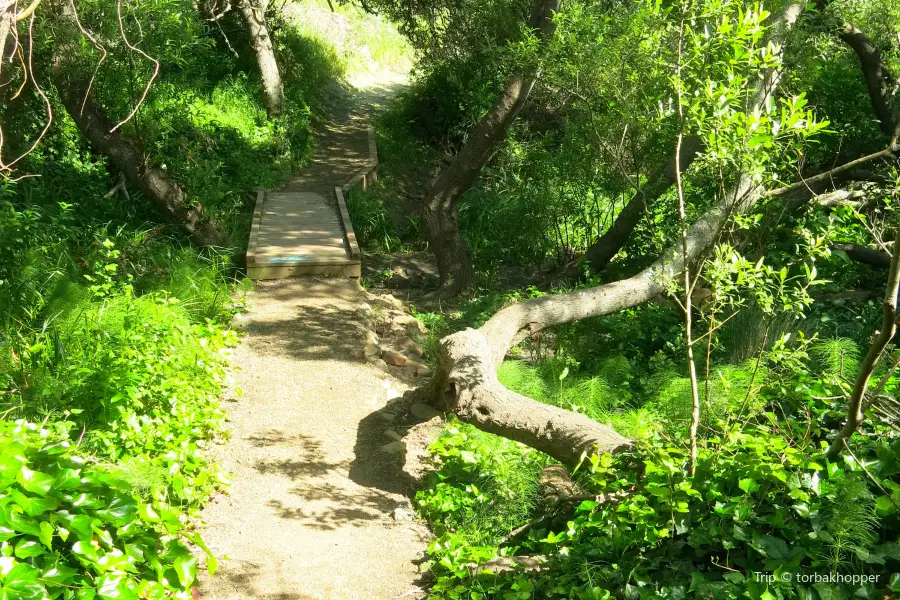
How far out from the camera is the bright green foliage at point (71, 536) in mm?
3195

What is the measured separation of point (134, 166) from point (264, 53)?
6.41 metres

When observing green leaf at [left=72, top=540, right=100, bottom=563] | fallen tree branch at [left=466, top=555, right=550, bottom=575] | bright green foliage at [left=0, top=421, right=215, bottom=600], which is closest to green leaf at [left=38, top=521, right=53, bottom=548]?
bright green foliage at [left=0, top=421, right=215, bottom=600]

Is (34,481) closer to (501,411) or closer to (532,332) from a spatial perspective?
(501,411)

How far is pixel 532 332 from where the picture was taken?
7.44 metres

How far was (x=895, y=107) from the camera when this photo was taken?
9.11 m

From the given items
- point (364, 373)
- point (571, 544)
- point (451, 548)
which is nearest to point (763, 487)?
point (571, 544)

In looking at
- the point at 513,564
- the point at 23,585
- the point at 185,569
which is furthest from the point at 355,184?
the point at 23,585

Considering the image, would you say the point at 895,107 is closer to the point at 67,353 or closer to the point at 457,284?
the point at 457,284

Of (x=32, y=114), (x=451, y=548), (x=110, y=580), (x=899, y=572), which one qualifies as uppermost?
(x=32, y=114)

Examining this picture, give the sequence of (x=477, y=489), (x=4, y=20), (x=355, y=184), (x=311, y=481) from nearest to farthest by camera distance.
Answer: (x=4, y=20) → (x=477, y=489) → (x=311, y=481) → (x=355, y=184)

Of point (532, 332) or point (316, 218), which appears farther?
point (316, 218)

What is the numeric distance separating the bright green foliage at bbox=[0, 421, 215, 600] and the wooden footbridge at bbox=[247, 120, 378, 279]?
245 inches

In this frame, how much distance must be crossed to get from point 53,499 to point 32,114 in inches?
345

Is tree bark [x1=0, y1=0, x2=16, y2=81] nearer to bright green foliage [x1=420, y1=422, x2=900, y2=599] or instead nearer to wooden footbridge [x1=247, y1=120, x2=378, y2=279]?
bright green foliage [x1=420, y1=422, x2=900, y2=599]
